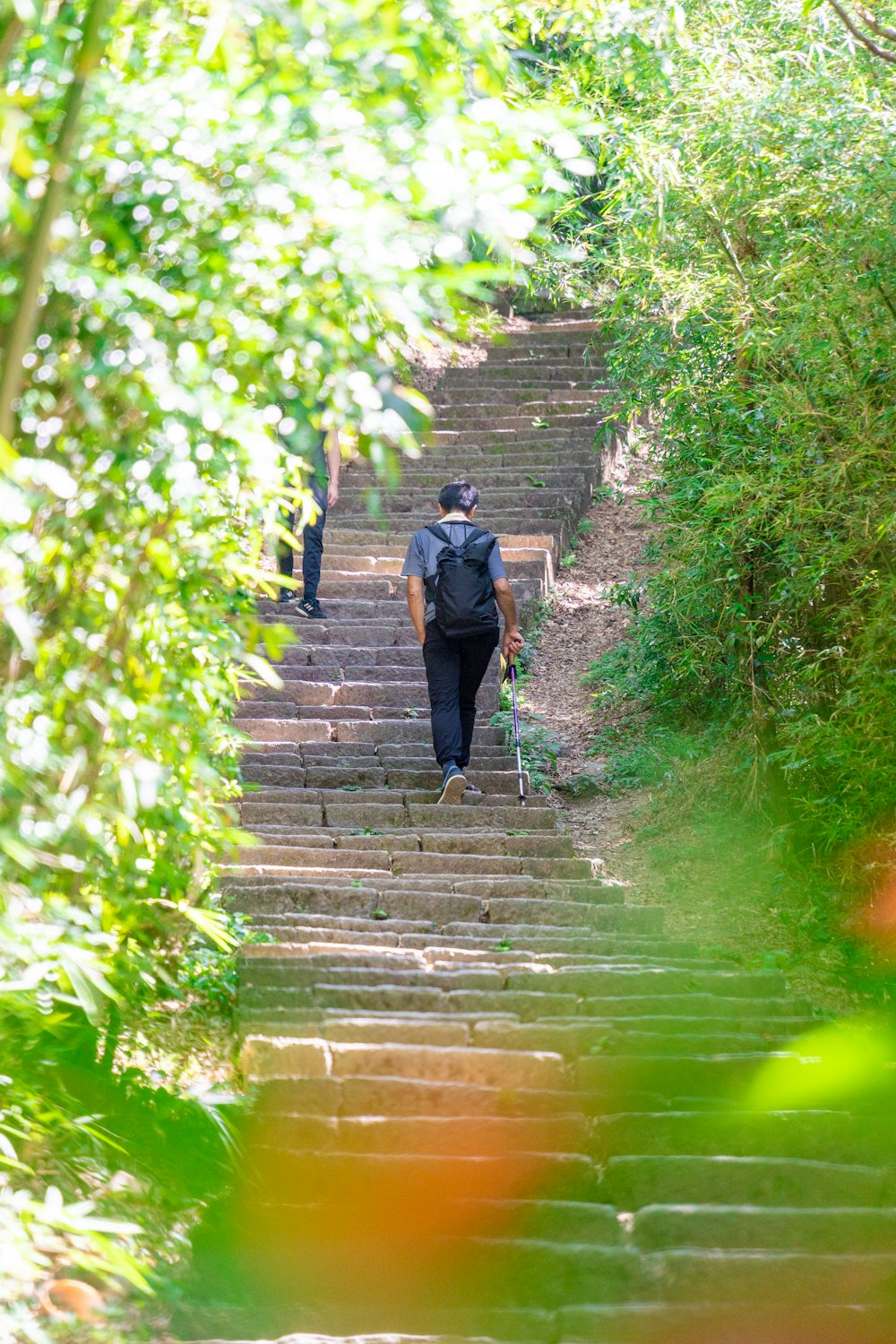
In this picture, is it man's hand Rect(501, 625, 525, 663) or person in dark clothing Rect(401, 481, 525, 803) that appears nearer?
person in dark clothing Rect(401, 481, 525, 803)

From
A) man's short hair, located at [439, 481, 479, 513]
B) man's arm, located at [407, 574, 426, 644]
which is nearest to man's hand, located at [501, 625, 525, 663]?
man's arm, located at [407, 574, 426, 644]

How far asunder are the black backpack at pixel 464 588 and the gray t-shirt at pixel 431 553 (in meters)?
0.03

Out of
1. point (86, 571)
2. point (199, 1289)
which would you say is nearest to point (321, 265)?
point (86, 571)

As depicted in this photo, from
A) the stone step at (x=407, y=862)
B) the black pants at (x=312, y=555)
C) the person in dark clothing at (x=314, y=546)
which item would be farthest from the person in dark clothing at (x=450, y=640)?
the black pants at (x=312, y=555)

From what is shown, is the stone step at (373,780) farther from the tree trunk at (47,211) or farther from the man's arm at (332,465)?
the tree trunk at (47,211)

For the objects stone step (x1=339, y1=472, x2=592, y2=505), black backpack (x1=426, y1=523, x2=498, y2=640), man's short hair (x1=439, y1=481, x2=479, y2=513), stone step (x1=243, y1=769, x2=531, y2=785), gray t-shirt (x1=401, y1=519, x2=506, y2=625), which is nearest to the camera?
black backpack (x1=426, y1=523, x2=498, y2=640)

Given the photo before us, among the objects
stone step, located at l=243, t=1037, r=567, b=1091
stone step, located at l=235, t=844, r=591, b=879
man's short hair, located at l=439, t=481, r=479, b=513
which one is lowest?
stone step, located at l=235, t=844, r=591, b=879

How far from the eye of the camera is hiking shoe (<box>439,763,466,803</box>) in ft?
20.4

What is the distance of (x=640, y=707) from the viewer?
8.61 meters

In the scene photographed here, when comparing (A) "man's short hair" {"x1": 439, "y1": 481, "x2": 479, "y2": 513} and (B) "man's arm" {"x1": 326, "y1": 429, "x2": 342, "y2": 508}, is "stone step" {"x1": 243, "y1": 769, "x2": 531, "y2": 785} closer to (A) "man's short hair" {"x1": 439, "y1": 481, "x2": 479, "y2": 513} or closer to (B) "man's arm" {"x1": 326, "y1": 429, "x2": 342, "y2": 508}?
(A) "man's short hair" {"x1": 439, "y1": 481, "x2": 479, "y2": 513}

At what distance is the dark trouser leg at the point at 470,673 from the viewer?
6277 millimetres

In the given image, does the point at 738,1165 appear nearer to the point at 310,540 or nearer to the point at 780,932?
the point at 780,932

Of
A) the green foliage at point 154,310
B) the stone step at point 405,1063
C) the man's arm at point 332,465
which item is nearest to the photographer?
the green foliage at point 154,310

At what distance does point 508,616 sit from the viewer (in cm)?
639
